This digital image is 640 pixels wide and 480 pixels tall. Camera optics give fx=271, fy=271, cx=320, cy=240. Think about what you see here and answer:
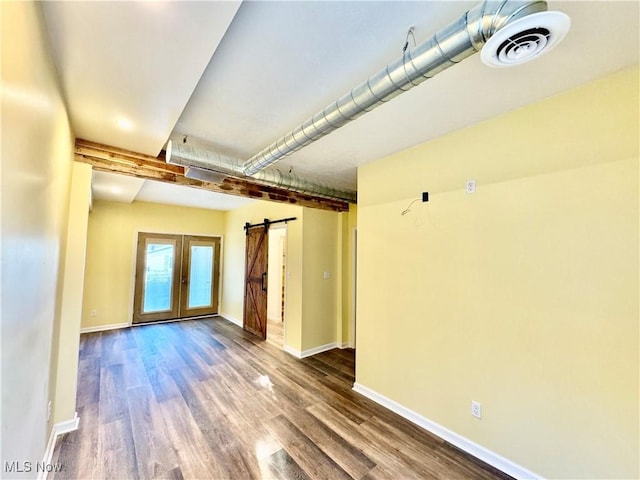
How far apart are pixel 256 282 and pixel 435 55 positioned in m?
5.03

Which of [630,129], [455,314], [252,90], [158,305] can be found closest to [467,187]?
[630,129]

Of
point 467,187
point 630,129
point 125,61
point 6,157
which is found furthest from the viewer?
point 467,187

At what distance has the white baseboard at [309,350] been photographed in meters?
4.41

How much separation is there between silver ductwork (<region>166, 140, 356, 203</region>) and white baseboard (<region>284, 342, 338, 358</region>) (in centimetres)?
258

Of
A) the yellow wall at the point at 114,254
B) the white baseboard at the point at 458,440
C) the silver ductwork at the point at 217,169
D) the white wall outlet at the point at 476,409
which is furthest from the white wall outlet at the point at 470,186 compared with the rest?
the yellow wall at the point at 114,254

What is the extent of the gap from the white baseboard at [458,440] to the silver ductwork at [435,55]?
8.98ft

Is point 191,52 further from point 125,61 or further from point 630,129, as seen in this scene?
point 630,129

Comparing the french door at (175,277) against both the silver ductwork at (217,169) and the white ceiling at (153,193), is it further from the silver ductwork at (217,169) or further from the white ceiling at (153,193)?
the silver ductwork at (217,169)

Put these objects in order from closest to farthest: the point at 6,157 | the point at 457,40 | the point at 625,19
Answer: the point at 6,157, the point at 457,40, the point at 625,19

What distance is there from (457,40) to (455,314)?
81.9 inches

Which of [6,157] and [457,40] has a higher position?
[457,40]

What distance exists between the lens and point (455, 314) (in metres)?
2.45

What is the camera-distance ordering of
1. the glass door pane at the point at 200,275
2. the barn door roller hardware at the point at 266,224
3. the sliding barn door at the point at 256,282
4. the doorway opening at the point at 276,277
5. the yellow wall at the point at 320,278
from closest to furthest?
1. the yellow wall at the point at 320,278
2. the barn door roller hardware at the point at 266,224
3. the sliding barn door at the point at 256,282
4. the glass door pane at the point at 200,275
5. the doorway opening at the point at 276,277

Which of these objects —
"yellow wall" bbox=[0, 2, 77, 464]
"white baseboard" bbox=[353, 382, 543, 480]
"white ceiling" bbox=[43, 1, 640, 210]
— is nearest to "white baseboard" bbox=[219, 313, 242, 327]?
"white baseboard" bbox=[353, 382, 543, 480]
